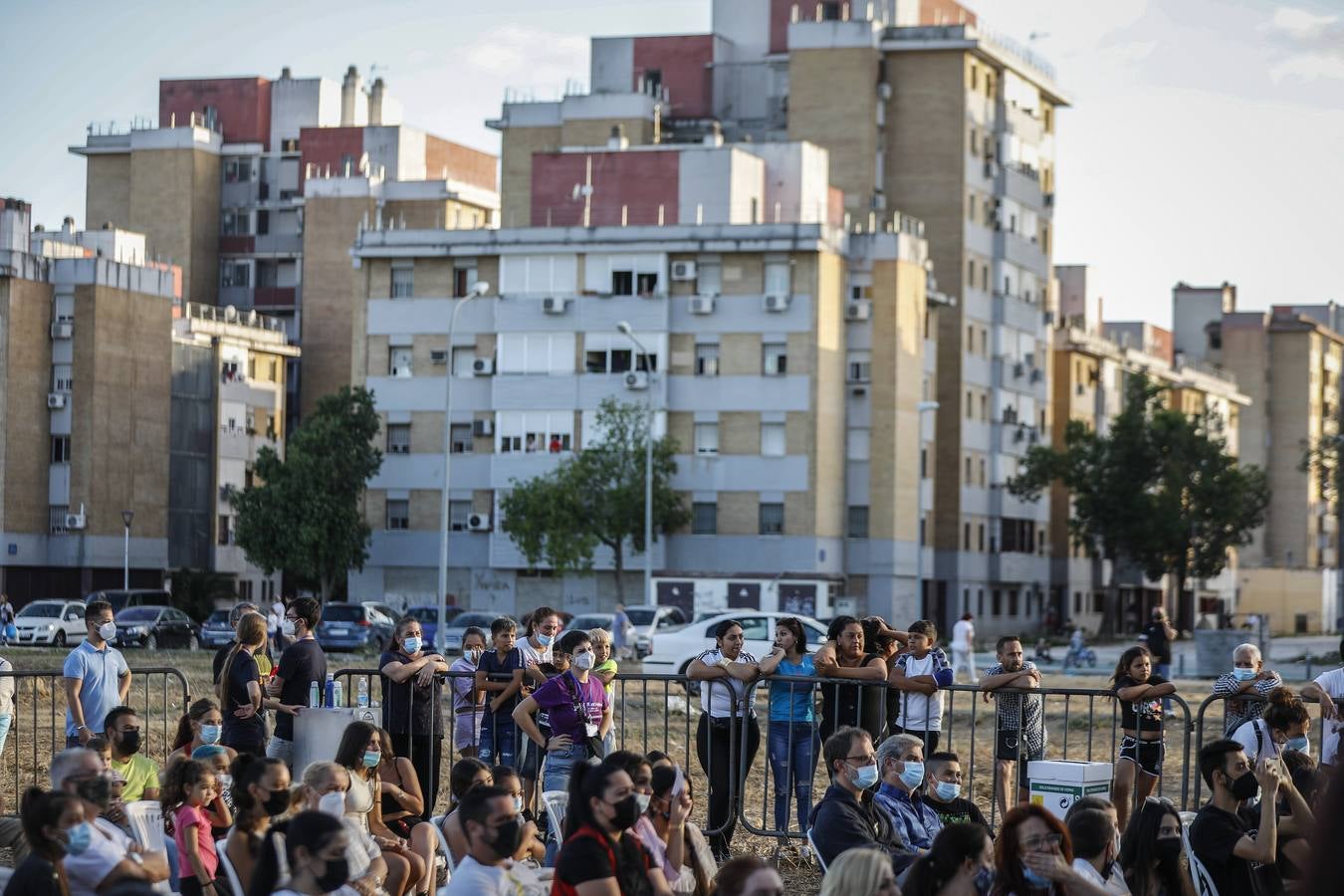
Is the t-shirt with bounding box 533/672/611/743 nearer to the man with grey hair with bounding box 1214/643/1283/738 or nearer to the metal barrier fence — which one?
the metal barrier fence

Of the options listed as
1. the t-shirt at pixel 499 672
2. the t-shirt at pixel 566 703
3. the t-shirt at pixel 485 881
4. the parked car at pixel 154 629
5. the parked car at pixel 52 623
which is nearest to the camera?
the t-shirt at pixel 485 881

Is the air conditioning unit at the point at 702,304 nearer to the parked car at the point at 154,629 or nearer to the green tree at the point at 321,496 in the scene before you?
the green tree at the point at 321,496

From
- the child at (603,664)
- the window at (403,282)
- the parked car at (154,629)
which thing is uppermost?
the window at (403,282)

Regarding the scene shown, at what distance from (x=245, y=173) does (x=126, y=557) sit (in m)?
32.4

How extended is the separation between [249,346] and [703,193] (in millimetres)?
23274

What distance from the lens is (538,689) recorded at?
615 inches

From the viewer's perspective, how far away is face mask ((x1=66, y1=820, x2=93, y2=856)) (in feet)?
33.0

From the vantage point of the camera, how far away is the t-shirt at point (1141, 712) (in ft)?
54.2

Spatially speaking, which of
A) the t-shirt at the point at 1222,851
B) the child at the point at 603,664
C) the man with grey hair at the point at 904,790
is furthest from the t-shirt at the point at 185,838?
the t-shirt at the point at 1222,851

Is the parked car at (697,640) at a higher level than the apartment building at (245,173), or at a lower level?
lower

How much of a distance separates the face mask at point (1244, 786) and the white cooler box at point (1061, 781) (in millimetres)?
1901

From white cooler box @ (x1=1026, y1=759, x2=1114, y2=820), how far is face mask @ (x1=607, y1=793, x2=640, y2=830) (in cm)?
421

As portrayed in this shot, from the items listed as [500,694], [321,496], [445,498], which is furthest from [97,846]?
[321,496]

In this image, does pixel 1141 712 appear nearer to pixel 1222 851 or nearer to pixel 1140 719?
pixel 1140 719
